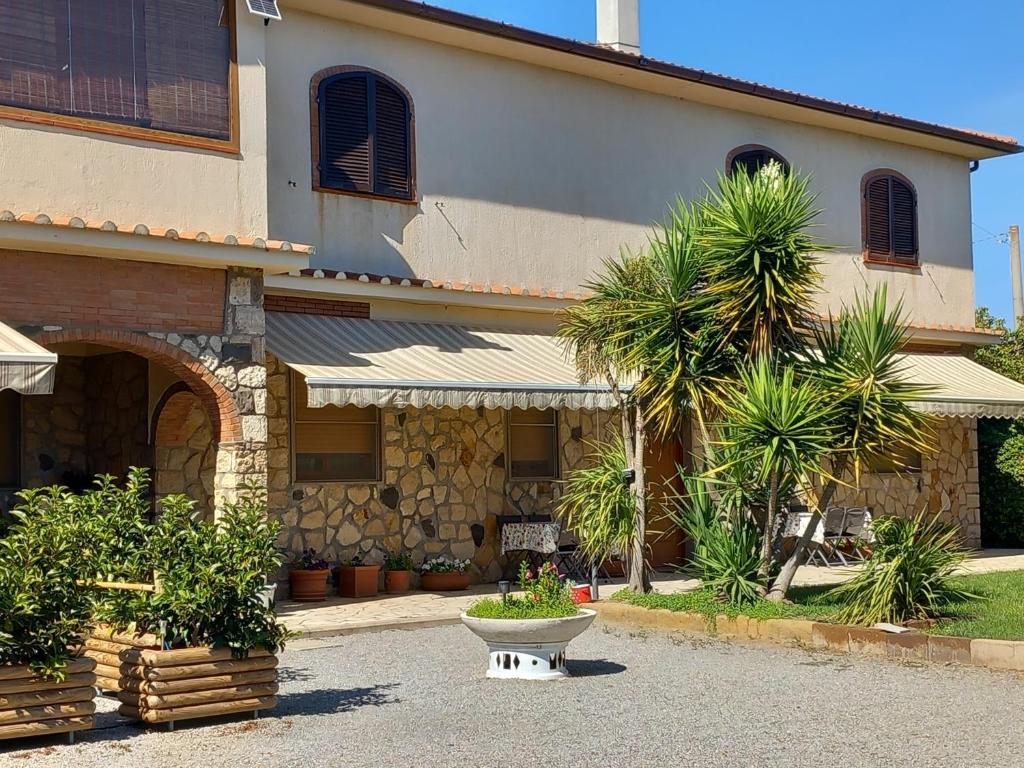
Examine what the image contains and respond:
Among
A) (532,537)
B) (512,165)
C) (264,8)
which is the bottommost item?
(532,537)

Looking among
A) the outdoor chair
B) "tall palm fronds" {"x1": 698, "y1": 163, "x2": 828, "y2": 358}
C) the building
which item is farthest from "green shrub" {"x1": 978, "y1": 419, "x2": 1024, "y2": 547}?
"tall palm fronds" {"x1": 698, "y1": 163, "x2": 828, "y2": 358}

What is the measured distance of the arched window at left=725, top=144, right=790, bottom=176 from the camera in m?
22.2

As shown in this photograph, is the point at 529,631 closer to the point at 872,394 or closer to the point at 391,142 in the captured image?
the point at 872,394

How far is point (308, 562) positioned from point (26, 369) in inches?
243

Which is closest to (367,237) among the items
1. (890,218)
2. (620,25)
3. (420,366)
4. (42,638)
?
(420,366)

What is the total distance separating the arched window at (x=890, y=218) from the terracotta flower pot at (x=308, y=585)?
12250 millimetres

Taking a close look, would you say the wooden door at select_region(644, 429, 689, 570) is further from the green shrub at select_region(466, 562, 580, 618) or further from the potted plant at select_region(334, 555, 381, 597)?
the green shrub at select_region(466, 562, 580, 618)

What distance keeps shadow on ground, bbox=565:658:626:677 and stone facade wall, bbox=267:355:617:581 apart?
20.2 feet

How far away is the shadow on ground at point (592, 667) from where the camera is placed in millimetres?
11711

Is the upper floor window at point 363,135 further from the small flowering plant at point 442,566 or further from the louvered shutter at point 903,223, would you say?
the louvered shutter at point 903,223

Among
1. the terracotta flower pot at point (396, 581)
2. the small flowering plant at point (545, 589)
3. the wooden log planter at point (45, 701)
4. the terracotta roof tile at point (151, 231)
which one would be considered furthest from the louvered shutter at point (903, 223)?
the wooden log planter at point (45, 701)

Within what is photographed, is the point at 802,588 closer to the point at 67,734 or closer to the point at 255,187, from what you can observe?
the point at 255,187

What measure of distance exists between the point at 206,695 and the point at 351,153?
33.5ft

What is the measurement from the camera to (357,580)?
57.2ft
